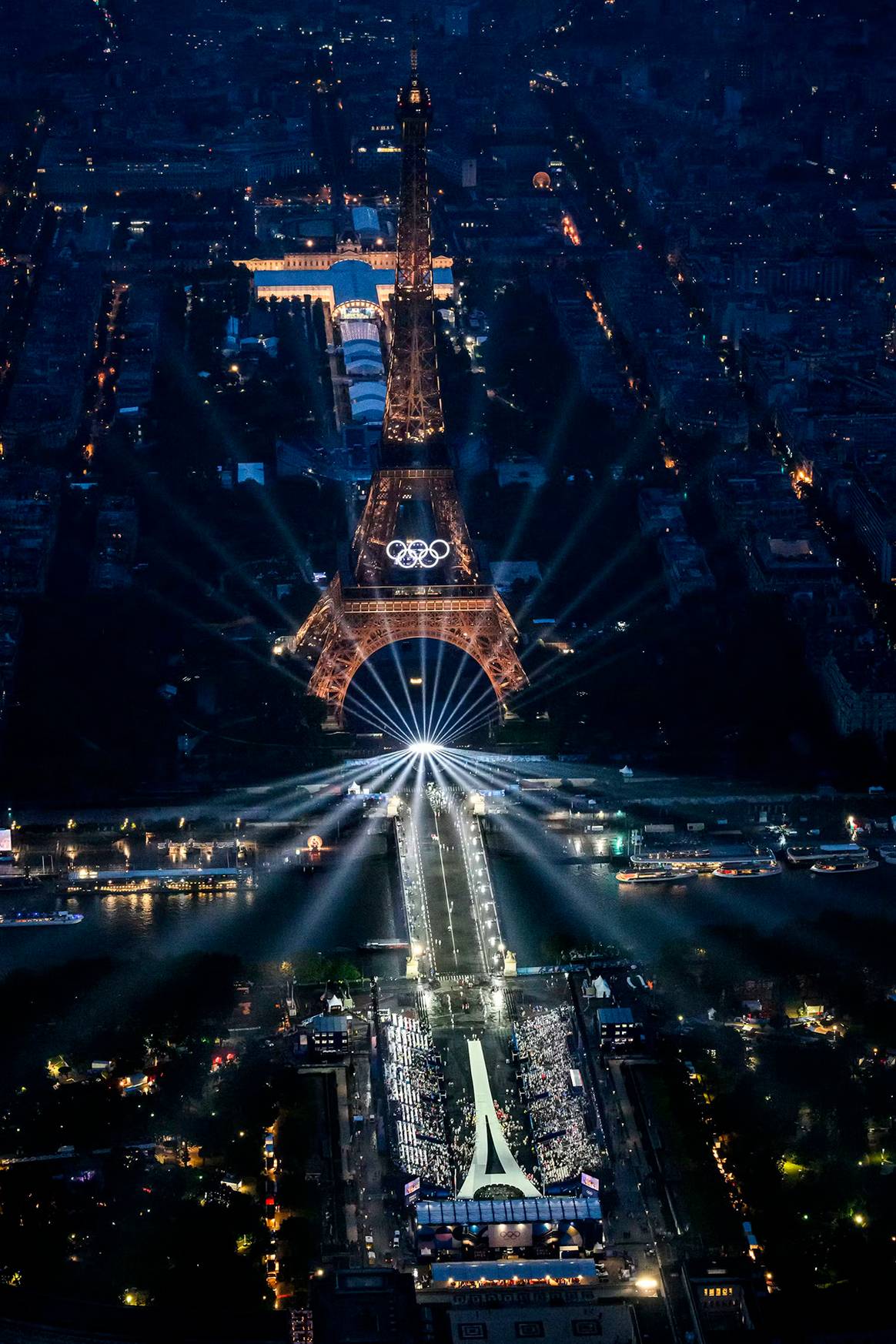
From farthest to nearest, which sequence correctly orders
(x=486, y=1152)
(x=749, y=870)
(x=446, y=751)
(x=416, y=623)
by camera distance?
1. (x=416, y=623)
2. (x=446, y=751)
3. (x=749, y=870)
4. (x=486, y=1152)

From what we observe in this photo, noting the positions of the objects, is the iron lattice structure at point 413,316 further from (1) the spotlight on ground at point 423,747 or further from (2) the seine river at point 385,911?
(2) the seine river at point 385,911

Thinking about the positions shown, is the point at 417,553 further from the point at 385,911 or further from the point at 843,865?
the point at 843,865

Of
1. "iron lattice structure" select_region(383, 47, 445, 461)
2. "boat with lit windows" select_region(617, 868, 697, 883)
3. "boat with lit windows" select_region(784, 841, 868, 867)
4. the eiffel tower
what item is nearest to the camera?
"boat with lit windows" select_region(617, 868, 697, 883)

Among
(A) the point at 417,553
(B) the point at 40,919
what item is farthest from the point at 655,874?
(B) the point at 40,919

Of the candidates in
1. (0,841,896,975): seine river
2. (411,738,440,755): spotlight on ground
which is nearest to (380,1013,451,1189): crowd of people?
(0,841,896,975): seine river

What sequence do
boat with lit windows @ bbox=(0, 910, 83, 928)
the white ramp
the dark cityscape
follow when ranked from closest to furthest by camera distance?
the dark cityscape
the white ramp
boat with lit windows @ bbox=(0, 910, 83, 928)

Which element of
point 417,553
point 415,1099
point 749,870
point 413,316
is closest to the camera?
point 415,1099

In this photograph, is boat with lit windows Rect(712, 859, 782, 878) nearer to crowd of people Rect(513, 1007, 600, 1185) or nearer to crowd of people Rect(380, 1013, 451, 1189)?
crowd of people Rect(513, 1007, 600, 1185)

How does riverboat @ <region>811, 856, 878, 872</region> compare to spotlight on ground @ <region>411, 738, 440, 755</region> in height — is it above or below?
below
